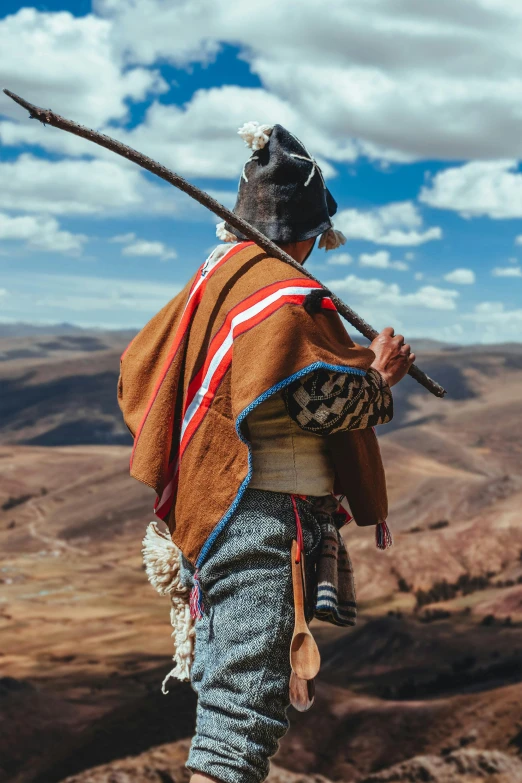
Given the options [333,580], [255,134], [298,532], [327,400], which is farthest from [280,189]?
[333,580]

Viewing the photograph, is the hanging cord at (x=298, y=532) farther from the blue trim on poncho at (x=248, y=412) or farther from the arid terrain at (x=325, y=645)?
the arid terrain at (x=325, y=645)

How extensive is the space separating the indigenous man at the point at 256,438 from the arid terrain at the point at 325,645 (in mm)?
5318

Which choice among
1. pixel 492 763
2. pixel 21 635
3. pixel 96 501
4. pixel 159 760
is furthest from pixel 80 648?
pixel 96 501

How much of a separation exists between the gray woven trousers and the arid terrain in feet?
17.3

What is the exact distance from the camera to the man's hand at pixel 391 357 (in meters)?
2.67

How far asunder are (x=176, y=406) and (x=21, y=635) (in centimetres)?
1186

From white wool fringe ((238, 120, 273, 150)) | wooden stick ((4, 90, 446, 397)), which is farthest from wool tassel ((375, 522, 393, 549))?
white wool fringe ((238, 120, 273, 150))

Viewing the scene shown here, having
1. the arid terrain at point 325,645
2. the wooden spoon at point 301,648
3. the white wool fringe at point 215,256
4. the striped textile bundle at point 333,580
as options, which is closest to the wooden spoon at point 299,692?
the wooden spoon at point 301,648

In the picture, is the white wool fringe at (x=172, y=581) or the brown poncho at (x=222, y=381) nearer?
the brown poncho at (x=222, y=381)

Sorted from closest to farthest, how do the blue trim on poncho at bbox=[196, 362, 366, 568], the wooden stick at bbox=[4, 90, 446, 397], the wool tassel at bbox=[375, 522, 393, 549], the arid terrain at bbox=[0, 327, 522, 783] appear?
the blue trim on poncho at bbox=[196, 362, 366, 568] → the wooden stick at bbox=[4, 90, 446, 397] → the wool tassel at bbox=[375, 522, 393, 549] → the arid terrain at bbox=[0, 327, 522, 783]

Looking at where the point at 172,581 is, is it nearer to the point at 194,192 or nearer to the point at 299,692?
the point at 299,692

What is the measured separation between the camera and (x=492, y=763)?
24.1 feet

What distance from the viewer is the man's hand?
267 centimetres

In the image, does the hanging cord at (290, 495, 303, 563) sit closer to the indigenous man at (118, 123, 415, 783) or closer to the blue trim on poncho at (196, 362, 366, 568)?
the indigenous man at (118, 123, 415, 783)
